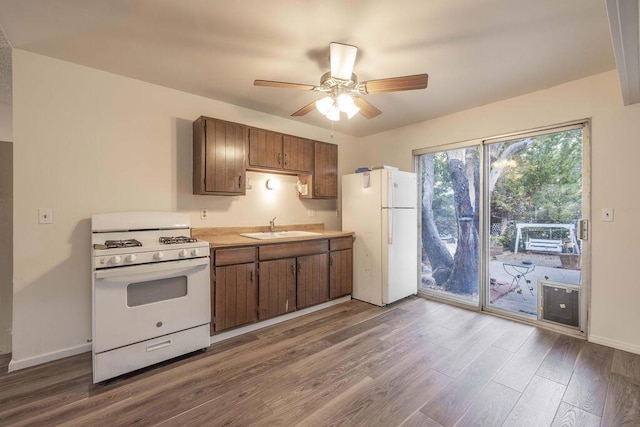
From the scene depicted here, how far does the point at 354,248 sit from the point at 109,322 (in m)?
2.70

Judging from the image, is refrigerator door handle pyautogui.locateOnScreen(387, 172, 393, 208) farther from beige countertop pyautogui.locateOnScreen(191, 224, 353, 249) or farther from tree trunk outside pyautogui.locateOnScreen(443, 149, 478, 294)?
tree trunk outside pyautogui.locateOnScreen(443, 149, 478, 294)

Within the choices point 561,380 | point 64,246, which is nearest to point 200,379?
point 64,246

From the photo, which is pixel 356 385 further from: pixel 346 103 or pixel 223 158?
pixel 223 158

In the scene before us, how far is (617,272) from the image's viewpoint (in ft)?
8.20

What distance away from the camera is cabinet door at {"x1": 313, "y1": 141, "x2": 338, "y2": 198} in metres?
3.78

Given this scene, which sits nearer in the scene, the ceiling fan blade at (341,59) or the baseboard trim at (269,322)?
the ceiling fan blade at (341,59)

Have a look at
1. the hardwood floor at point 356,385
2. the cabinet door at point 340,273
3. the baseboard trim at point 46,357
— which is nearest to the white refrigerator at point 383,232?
the cabinet door at point 340,273

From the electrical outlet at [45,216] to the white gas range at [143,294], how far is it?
1.14 ft

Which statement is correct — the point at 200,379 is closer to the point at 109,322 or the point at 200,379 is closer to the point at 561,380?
the point at 109,322

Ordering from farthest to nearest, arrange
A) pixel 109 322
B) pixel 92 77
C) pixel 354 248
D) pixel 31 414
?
pixel 354 248 < pixel 92 77 < pixel 109 322 < pixel 31 414

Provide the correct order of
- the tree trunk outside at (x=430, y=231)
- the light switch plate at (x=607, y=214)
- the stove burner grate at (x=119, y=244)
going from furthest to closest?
the tree trunk outside at (x=430, y=231) → the light switch plate at (x=607, y=214) → the stove burner grate at (x=119, y=244)

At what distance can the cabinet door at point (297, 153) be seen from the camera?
345 centimetres

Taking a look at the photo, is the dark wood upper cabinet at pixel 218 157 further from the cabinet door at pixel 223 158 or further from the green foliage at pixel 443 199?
the green foliage at pixel 443 199

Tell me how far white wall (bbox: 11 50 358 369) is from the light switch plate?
401cm
